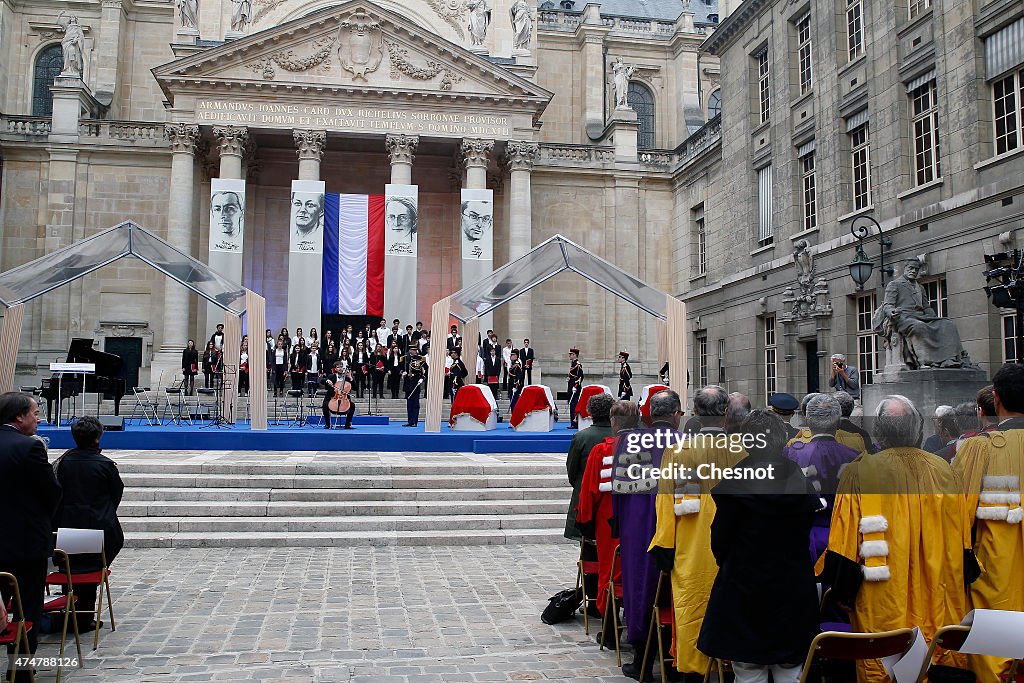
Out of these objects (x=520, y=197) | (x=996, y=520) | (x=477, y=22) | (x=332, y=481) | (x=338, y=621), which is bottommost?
(x=338, y=621)

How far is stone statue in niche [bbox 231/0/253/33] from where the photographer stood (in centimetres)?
3225

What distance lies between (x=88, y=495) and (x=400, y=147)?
25905 mm

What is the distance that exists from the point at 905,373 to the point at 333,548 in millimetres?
10145

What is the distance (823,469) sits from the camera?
505 cm

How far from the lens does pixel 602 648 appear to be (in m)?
6.10

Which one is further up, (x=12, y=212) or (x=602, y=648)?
(x=12, y=212)

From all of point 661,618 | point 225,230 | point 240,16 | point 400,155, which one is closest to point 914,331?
point 661,618

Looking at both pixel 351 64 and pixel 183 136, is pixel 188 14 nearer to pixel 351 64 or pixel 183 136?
pixel 183 136

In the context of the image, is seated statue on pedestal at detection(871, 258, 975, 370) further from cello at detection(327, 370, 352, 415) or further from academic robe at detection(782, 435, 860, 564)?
cello at detection(327, 370, 352, 415)

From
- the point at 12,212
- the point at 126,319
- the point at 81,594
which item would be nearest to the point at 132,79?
the point at 12,212

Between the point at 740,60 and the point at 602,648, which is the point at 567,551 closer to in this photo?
the point at 602,648

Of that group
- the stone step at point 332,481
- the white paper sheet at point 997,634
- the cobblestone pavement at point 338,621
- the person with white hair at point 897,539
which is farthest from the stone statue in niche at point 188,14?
the white paper sheet at point 997,634

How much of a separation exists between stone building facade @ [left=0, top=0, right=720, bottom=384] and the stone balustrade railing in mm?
85

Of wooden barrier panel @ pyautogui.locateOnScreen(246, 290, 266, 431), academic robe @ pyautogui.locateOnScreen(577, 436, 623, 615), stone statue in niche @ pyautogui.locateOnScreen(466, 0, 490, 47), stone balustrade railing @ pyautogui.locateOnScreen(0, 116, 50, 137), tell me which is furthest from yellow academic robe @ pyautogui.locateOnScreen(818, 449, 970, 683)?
stone balustrade railing @ pyautogui.locateOnScreen(0, 116, 50, 137)
